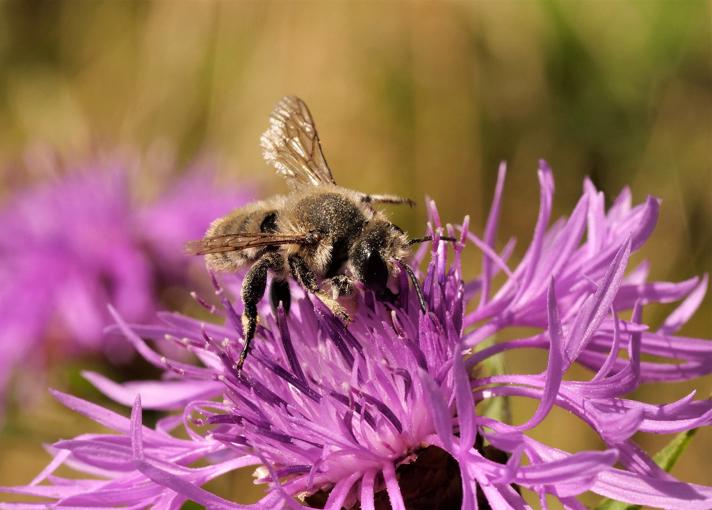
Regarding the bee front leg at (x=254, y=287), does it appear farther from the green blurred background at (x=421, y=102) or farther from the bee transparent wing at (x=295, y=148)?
the green blurred background at (x=421, y=102)

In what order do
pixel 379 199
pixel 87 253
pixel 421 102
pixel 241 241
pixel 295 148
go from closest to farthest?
pixel 241 241 < pixel 379 199 < pixel 295 148 < pixel 87 253 < pixel 421 102

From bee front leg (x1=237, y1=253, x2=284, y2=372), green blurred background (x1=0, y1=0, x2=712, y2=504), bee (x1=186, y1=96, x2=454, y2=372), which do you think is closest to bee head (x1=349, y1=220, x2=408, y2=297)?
bee (x1=186, y1=96, x2=454, y2=372)

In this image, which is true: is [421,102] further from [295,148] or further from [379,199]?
[379,199]

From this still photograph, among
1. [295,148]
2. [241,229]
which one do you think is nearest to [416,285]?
[241,229]

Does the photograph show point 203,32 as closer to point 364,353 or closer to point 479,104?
point 479,104

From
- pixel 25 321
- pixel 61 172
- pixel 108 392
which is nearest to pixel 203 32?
pixel 61 172

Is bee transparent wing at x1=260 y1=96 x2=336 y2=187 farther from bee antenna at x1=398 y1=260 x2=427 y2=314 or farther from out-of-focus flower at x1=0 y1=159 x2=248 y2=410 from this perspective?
out-of-focus flower at x1=0 y1=159 x2=248 y2=410

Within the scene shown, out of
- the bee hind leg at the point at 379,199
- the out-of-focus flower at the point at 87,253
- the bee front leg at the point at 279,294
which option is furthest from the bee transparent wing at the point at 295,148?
the out-of-focus flower at the point at 87,253
